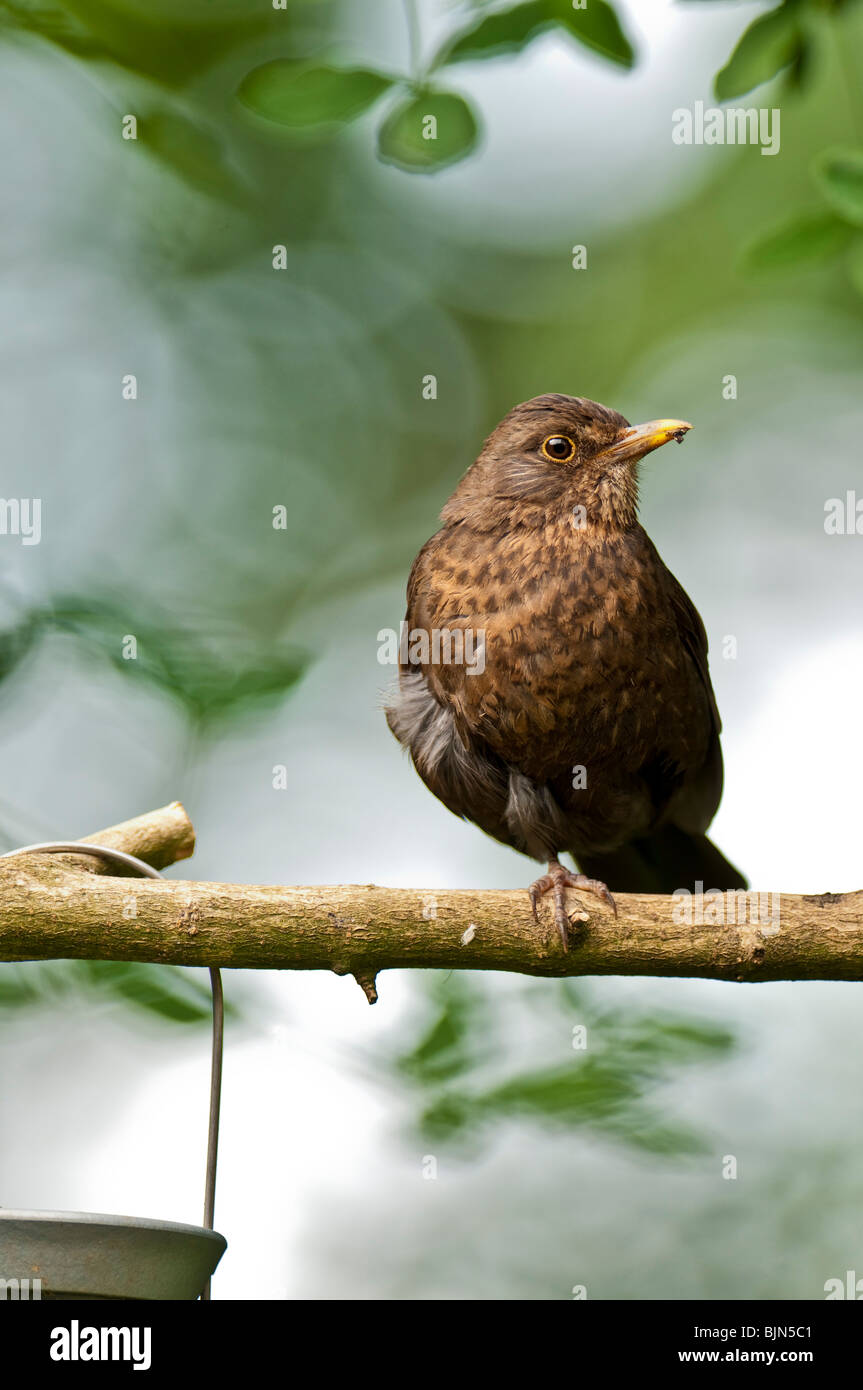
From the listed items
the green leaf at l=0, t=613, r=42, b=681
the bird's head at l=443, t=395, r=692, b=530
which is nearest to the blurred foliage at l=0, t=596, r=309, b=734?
the green leaf at l=0, t=613, r=42, b=681

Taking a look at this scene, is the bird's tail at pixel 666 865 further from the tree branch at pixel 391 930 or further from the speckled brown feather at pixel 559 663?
the tree branch at pixel 391 930

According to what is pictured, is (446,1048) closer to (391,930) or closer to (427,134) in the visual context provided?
(391,930)

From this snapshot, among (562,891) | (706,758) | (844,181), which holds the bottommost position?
(562,891)

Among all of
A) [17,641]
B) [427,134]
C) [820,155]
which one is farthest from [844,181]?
[17,641]

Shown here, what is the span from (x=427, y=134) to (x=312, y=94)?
0.24 meters

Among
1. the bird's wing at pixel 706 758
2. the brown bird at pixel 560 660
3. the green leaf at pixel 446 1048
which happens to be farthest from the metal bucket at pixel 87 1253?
the bird's wing at pixel 706 758

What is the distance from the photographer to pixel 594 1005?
4047 mm

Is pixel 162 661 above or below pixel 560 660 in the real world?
above

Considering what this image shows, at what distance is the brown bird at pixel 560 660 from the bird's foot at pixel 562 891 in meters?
0.06

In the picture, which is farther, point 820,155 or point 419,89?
point 820,155

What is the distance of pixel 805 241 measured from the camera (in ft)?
10.0
